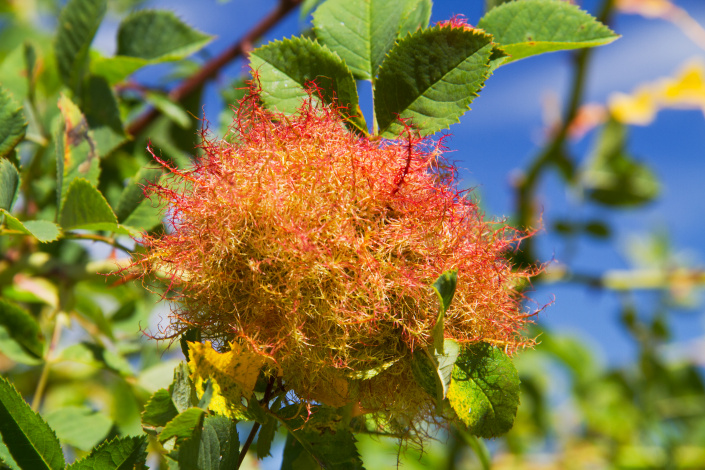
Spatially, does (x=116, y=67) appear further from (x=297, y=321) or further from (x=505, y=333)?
(x=505, y=333)

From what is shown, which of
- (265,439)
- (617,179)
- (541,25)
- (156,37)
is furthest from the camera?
(617,179)

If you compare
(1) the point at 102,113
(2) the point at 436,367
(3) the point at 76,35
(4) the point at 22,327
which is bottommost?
(4) the point at 22,327

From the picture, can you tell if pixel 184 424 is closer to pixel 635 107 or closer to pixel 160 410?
pixel 160 410

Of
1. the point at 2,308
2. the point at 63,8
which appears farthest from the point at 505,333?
the point at 63,8

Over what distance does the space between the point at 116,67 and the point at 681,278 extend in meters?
3.13

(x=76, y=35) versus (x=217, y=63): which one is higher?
(x=76, y=35)

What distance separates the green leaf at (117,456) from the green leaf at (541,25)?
1.11 m

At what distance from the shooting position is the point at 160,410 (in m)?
1.04

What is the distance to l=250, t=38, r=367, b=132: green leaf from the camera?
47.2 inches

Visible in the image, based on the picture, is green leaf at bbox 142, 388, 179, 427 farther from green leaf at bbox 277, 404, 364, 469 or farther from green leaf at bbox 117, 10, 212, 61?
green leaf at bbox 117, 10, 212, 61

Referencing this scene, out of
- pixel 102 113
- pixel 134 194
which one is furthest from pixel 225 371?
pixel 102 113

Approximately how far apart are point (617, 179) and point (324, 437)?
10.2 feet

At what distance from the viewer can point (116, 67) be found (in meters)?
1.81

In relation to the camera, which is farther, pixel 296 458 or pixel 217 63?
pixel 217 63
